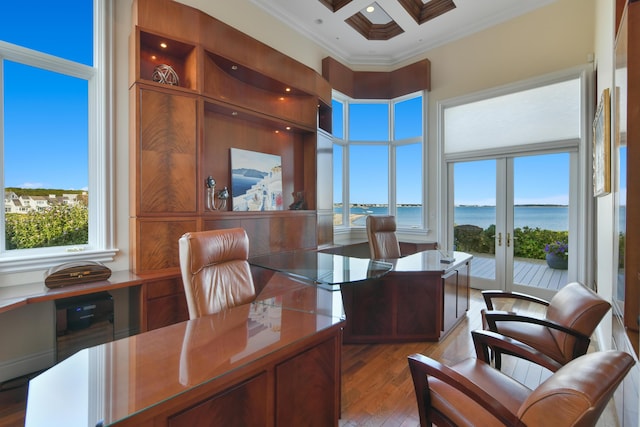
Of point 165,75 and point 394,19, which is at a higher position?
point 394,19

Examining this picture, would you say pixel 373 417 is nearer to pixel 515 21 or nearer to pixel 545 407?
pixel 545 407

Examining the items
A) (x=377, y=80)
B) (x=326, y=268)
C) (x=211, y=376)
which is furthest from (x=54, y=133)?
(x=377, y=80)

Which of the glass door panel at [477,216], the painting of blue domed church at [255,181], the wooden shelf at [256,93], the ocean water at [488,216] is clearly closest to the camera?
the wooden shelf at [256,93]

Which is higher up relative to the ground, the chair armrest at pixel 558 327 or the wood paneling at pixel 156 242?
the wood paneling at pixel 156 242

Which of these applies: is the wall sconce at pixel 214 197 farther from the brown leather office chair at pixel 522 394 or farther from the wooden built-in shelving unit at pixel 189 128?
the brown leather office chair at pixel 522 394

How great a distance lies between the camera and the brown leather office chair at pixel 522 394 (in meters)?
0.86

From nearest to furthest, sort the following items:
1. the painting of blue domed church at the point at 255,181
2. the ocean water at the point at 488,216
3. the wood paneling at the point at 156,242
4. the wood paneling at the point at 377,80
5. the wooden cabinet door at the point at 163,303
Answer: the wooden cabinet door at the point at 163,303 < the wood paneling at the point at 156,242 < the painting of blue domed church at the point at 255,181 < the ocean water at the point at 488,216 < the wood paneling at the point at 377,80

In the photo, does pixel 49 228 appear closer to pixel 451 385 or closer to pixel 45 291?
pixel 45 291

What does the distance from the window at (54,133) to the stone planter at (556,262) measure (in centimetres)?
561

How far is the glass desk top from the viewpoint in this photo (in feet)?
6.82

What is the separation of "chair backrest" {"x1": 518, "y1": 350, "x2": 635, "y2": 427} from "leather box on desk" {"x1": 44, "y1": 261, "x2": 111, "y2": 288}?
299cm

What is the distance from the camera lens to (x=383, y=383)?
7.39ft

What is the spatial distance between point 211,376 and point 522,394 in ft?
4.77

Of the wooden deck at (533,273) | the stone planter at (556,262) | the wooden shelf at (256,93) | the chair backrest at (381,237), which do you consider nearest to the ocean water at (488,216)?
the stone planter at (556,262)
